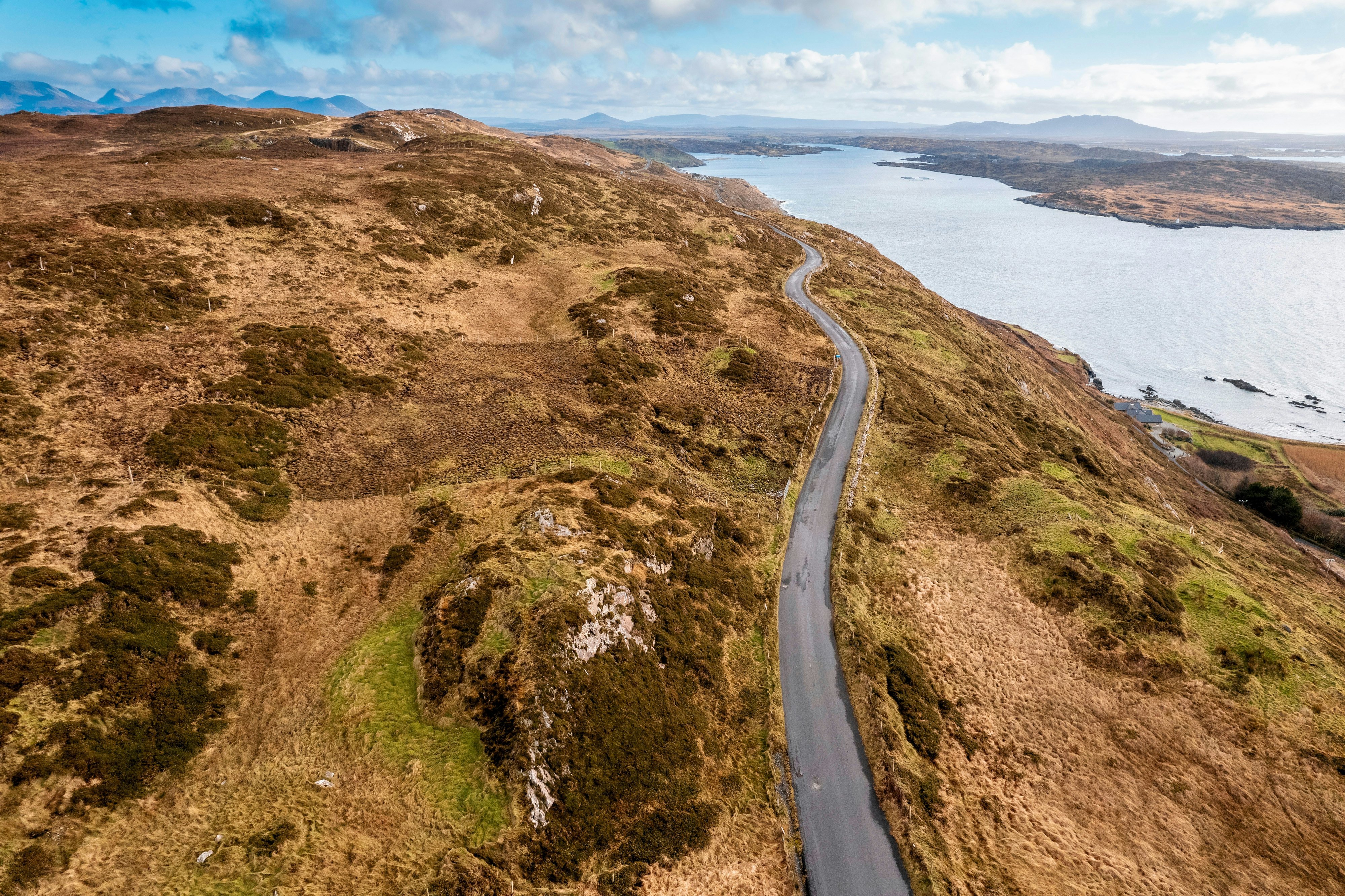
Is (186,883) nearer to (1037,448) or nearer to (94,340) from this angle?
(94,340)

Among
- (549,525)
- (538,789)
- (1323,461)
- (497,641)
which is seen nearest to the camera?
(538,789)

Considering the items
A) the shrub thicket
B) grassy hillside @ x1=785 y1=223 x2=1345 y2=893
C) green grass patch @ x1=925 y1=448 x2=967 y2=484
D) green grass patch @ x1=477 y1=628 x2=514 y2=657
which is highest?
green grass patch @ x1=477 y1=628 x2=514 y2=657

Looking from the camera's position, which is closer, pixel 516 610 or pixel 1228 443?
pixel 516 610

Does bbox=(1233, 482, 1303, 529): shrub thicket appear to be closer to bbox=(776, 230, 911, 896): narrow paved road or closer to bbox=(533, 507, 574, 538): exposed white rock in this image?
bbox=(776, 230, 911, 896): narrow paved road

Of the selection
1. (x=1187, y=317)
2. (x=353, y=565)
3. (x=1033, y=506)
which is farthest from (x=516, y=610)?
(x=1187, y=317)

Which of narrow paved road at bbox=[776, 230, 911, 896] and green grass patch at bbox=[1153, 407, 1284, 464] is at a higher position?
narrow paved road at bbox=[776, 230, 911, 896]

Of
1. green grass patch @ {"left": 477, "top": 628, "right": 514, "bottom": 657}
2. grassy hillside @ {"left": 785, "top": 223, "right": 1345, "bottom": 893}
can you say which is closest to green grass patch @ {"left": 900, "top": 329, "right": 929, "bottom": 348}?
grassy hillside @ {"left": 785, "top": 223, "right": 1345, "bottom": 893}

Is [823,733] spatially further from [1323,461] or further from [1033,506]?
[1323,461]
